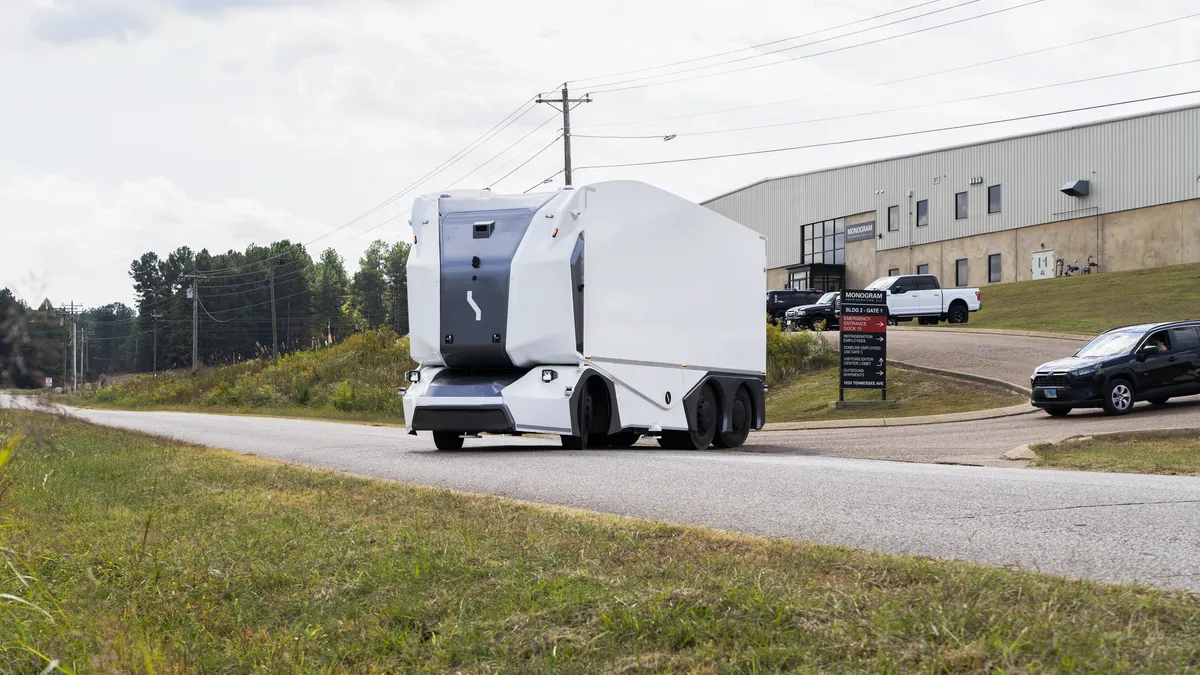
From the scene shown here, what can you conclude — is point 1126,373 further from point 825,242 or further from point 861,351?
point 825,242

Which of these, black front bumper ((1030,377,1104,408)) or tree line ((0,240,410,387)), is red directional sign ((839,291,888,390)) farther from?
tree line ((0,240,410,387))

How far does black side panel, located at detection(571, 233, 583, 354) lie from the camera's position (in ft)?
51.0

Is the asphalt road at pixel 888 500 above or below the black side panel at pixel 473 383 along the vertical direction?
below

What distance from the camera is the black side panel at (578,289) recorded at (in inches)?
612

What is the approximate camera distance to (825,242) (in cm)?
7506

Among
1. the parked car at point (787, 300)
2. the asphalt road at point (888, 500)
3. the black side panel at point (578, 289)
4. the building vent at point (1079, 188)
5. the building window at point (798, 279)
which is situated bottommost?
the asphalt road at point (888, 500)

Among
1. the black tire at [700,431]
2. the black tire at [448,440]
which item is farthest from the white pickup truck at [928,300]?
the black tire at [448,440]

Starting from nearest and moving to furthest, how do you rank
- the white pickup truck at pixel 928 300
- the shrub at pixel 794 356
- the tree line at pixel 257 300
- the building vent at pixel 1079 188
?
1. the shrub at pixel 794 356
2. the white pickup truck at pixel 928 300
3. the building vent at pixel 1079 188
4. the tree line at pixel 257 300

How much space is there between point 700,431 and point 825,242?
58320 millimetres

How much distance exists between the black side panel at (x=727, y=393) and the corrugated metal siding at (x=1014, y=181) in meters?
42.2

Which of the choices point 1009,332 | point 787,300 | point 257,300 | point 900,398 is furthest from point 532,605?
point 257,300

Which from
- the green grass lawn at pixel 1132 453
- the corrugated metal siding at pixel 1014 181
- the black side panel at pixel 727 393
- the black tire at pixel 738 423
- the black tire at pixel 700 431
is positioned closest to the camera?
the green grass lawn at pixel 1132 453

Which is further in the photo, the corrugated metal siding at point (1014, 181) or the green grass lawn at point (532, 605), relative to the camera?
the corrugated metal siding at point (1014, 181)

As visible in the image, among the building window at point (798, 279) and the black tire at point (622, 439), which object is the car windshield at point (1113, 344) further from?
the building window at point (798, 279)
